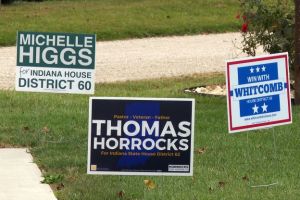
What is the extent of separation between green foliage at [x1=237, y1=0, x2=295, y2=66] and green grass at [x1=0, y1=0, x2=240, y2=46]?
8.30 metres

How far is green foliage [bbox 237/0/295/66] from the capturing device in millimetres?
13125

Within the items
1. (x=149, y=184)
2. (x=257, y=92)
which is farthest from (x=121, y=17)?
(x=149, y=184)

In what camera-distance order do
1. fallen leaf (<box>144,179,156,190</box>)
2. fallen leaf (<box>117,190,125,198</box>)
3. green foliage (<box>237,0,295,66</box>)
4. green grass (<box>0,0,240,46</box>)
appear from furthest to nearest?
green grass (<box>0,0,240,46</box>), green foliage (<box>237,0,295,66</box>), fallen leaf (<box>144,179,156,190</box>), fallen leaf (<box>117,190,125,198</box>)

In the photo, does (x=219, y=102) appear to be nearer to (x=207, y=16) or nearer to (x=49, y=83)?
(x=49, y=83)

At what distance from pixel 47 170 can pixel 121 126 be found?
154cm

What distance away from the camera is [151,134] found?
722cm

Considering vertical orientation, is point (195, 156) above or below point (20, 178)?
above

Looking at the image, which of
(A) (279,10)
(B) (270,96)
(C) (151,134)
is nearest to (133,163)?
(C) (151,134)

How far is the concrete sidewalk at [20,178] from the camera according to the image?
25.1ft

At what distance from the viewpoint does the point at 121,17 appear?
23375 mm

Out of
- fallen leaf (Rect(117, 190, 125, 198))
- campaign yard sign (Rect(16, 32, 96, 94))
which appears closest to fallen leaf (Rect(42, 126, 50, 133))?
campaign yard sign (Rect(16, 32, 96, 94))

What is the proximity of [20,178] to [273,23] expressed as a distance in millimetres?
6006

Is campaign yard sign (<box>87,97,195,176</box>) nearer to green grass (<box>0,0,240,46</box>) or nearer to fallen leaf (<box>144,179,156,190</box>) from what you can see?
fallen leaf (<box>144,179,156,190</box>)

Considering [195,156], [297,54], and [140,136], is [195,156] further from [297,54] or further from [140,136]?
[297,54]
